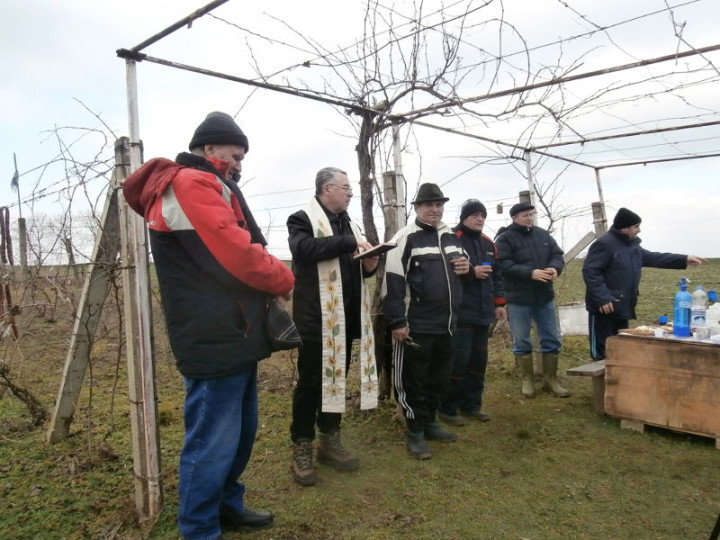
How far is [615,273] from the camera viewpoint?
4.81m

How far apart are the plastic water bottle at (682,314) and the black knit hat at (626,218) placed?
929 mm

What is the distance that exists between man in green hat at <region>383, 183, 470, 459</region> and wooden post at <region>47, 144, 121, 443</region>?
5.78 ft

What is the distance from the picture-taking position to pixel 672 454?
3.68 m

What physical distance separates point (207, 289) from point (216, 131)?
72 cm

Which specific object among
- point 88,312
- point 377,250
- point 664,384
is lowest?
point 664,384

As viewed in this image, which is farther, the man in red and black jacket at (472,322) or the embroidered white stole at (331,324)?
the man in red and black jacket at (472,322)

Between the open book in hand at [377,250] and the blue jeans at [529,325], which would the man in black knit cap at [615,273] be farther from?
the open book in hand at [377,250]

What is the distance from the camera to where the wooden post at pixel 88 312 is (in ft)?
9.67

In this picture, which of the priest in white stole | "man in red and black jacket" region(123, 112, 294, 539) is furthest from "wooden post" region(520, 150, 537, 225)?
"man in red and black jacket" region(123, 112, 294, 539)

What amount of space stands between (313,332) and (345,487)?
0.96 meters

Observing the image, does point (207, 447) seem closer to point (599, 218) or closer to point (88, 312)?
point (88, 312)

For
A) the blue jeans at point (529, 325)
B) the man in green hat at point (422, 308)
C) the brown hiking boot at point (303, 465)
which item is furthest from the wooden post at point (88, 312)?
the blue jeans at point (529, 325)

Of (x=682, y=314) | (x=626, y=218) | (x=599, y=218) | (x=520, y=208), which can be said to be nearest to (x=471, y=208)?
(x=520, y=208)

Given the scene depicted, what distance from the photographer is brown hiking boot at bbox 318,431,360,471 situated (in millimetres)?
3375
